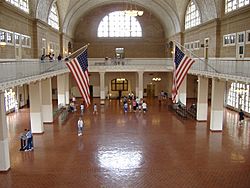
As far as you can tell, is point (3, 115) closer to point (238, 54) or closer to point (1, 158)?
point (1, 158)

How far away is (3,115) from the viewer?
497 inches

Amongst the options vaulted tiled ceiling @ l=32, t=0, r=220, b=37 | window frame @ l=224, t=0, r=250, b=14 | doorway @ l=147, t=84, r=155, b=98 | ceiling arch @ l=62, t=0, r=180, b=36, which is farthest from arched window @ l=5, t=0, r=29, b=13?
doorway @ l=147, t=84, r=155, b=98

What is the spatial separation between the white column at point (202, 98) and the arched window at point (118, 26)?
20502 millimetres

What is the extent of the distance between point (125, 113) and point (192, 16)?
1207 cm

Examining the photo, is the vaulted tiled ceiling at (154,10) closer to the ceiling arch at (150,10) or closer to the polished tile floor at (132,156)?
the ceiling arch at (150,10)

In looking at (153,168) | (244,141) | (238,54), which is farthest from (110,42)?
(153,168)

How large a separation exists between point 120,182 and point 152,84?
102 ft

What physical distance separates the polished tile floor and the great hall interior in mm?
49

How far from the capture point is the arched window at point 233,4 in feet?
64.1

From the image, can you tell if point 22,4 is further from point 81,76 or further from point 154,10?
point 154,10

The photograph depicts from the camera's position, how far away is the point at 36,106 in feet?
62.2

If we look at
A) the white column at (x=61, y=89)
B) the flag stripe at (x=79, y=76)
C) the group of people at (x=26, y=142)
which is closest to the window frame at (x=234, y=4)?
the flag stripe at (x=79, y=76)

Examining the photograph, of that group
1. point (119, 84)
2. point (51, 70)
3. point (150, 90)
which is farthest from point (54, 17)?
point (150, 90)

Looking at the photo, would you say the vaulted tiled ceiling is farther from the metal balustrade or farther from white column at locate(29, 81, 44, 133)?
white column at locate(29, 81, 44, 133)
